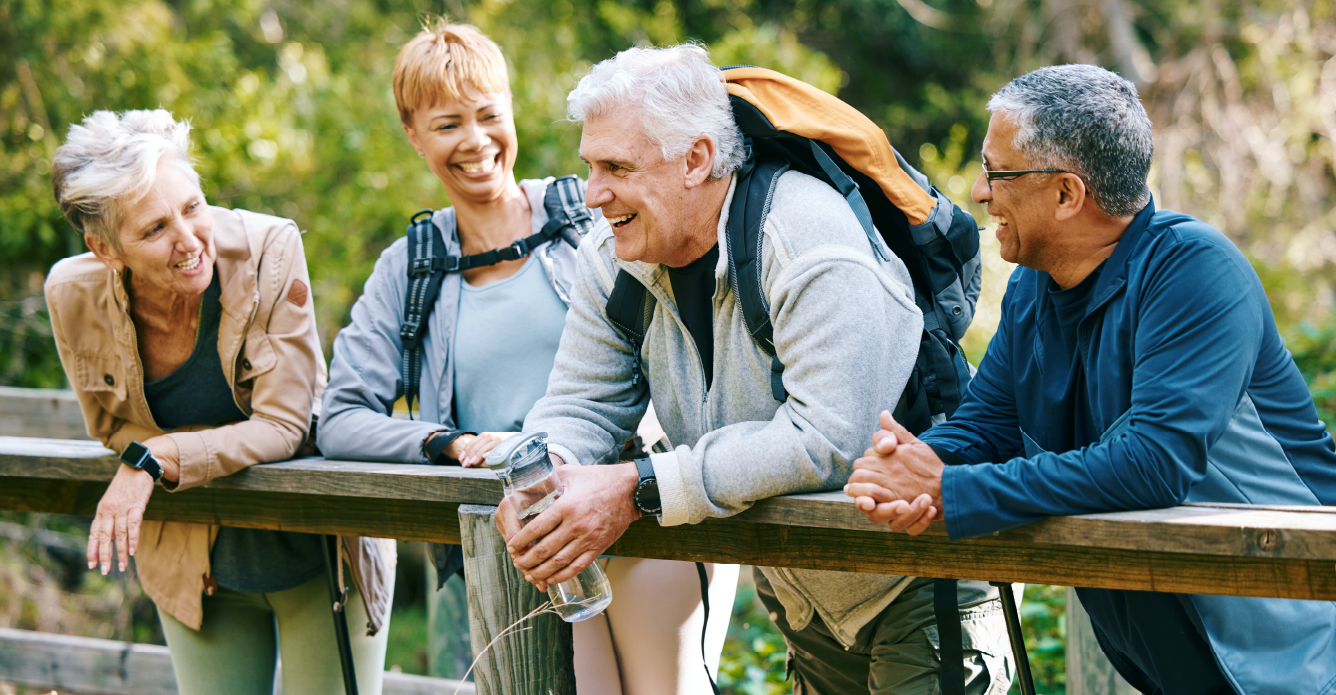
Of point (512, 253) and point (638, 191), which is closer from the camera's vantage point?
point (638, 191)

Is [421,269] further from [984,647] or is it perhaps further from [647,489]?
[984,647]

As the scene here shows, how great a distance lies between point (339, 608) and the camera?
251 centimetres

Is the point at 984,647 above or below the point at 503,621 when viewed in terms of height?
below

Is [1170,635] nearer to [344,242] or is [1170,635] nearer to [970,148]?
[344,242]

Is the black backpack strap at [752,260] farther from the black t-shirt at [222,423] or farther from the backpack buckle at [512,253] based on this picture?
the black t-shirt at [222,423]

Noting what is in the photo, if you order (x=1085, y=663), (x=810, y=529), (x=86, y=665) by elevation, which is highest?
(x=810, y=529)

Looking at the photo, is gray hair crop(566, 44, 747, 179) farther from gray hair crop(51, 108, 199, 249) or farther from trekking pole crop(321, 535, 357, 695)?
trekking pole crop(321, 535, 357, 695)

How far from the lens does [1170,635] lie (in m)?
1.66

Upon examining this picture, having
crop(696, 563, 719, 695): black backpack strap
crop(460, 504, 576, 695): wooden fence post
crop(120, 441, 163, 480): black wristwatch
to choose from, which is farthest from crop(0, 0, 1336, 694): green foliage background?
crop(120, 441, 163, 480): black wristwatch

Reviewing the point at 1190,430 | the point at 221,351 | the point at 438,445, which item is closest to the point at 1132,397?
the point at 1190,430

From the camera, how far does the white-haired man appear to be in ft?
5.72

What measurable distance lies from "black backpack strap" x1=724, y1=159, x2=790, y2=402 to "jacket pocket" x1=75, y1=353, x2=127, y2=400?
60.4 inches

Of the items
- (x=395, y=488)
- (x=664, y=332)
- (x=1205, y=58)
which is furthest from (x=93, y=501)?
(x=1205, y=58)

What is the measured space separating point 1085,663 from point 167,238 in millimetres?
2384
